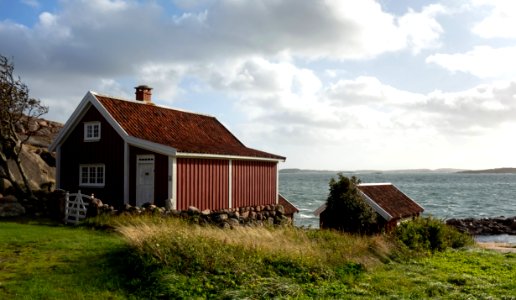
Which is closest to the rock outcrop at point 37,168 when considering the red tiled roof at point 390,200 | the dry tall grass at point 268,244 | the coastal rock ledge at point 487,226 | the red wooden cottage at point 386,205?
Result: the red wooden cottage at point 386,205

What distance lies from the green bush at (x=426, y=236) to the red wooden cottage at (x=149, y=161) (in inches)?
376

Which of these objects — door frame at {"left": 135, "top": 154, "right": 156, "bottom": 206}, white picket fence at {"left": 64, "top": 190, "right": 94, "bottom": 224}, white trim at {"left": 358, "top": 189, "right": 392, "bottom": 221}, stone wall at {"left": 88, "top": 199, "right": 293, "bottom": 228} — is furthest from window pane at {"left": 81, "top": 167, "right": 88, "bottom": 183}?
white trim at {"left": 358, "top": 189, "right": 392, "bottom": 221}

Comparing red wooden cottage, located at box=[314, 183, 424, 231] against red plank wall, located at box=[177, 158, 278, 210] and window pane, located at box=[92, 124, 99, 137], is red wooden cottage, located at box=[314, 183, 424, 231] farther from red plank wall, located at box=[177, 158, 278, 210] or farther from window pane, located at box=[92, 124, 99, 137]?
window pane, located at box=[92, 124, 99, 137]

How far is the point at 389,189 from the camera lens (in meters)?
30.0

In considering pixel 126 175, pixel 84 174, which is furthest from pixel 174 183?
pixel 84 174

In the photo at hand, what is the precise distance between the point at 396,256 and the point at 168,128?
599 inches

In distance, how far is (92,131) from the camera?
81.4 feet

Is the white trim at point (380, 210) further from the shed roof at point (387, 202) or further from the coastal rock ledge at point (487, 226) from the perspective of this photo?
the coastal rock ledge at point (487, 226)

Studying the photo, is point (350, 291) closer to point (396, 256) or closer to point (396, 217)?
point (396, 256)

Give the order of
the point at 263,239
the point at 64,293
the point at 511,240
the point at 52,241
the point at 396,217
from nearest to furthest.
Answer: the point at 64,293
the point at 263,239
the point at 52,241
the point at 396,217
the point at 511,240

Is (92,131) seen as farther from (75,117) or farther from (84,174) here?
(84,174)

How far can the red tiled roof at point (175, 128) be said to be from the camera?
23.8 m

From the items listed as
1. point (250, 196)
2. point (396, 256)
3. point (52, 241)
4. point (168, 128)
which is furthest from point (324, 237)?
point (168, 128)

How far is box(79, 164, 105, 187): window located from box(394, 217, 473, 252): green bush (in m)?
14.6
